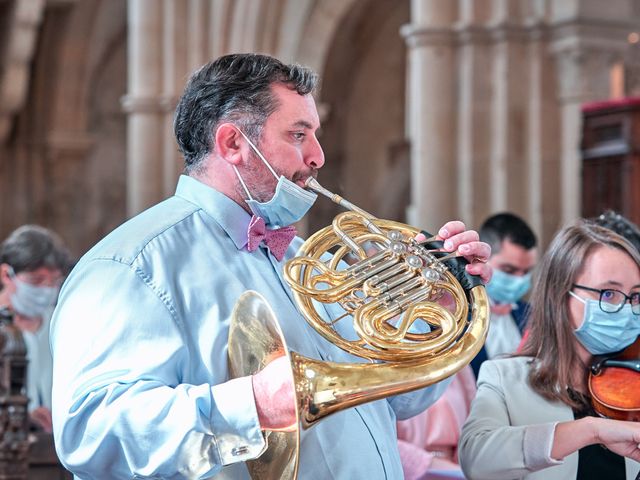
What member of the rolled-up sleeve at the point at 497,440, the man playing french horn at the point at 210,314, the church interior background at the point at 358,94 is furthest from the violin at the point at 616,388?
the church interior background at the point at 358,94

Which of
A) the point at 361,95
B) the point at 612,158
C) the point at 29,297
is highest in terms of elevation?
the point at 361,95

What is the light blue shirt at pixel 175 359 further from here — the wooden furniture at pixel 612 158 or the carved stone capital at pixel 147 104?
the carved stone capital at pixel 147 104

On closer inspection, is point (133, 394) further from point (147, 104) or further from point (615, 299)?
point (147, 104)

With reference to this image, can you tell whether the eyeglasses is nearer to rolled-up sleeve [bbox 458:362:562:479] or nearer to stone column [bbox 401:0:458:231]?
rolled-up sleeve [bbox 458:362:562:479]

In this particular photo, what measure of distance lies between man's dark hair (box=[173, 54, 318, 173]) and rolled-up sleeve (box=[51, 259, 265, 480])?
0.39 metres

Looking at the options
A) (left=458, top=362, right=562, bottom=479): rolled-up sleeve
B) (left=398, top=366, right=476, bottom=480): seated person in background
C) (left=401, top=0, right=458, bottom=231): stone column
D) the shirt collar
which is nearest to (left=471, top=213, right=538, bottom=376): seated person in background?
(left=398, top=366, right=476, bottom=480): seated person in background

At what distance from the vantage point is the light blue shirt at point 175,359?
2.03 metres

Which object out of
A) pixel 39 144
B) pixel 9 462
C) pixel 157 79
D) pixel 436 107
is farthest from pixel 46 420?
pixel 39 144

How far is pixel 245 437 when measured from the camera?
203 centimetres

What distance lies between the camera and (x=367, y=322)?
2.25 meters

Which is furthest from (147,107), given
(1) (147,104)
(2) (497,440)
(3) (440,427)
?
(2) (497,440)

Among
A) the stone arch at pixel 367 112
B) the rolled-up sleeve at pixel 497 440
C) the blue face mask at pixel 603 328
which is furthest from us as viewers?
the stone arch at pixel 367 112

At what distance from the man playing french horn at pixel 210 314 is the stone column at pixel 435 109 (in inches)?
231

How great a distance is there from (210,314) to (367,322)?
0.31 m
